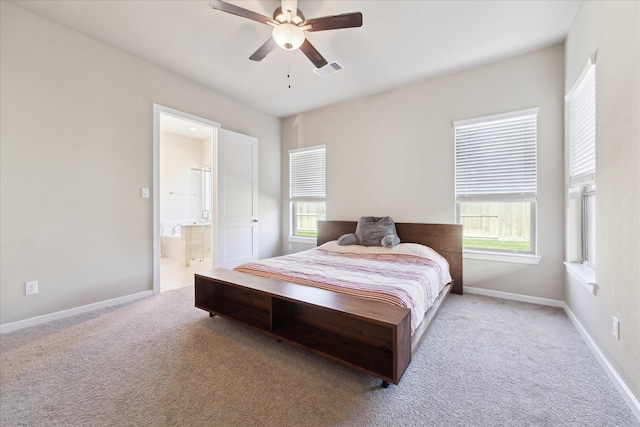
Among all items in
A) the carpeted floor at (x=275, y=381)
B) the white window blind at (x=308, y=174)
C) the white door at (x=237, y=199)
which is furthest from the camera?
the white window blind at (x=308, y=174)

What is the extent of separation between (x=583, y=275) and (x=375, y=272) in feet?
5.65

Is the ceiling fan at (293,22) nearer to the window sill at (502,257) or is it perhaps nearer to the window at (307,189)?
the window at (307,189)

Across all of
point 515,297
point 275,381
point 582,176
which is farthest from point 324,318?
point 582,176

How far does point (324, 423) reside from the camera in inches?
51.6

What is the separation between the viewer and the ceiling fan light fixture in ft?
6.81

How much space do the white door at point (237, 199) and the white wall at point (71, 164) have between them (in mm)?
913

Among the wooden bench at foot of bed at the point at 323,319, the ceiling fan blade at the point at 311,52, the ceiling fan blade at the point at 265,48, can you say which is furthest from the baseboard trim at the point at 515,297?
the ceiling fan blade at the point at 265,48

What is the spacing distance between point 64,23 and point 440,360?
4.41m

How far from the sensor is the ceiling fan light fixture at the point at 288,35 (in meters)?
2.07

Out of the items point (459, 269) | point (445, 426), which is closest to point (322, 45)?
point (459, 269)

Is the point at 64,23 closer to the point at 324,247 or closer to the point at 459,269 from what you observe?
the point at 324,247

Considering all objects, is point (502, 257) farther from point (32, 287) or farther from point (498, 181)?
point (32, 287)

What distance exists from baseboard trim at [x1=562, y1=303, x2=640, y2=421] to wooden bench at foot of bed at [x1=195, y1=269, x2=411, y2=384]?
44.5 inches

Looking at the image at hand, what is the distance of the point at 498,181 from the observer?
3188 millimetres
